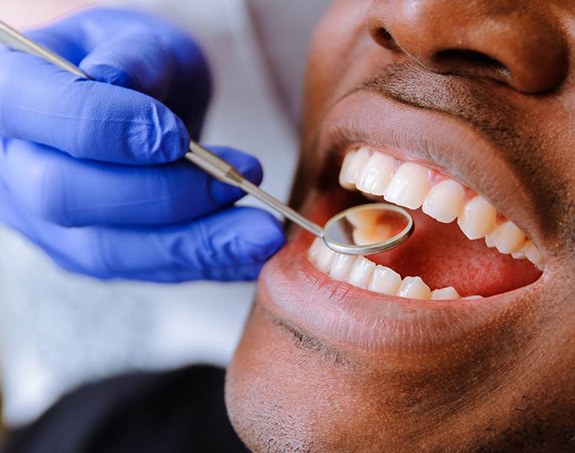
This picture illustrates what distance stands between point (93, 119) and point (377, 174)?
35 centimetres

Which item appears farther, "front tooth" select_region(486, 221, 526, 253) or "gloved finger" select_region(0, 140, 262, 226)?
"gloved finger" select_region(0, 140, 262, 226)

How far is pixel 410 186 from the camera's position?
2.87 ft

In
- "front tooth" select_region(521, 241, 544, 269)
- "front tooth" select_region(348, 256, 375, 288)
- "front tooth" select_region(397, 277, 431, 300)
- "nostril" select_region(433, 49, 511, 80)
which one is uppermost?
"nostril" select_region(433, 49, 511, 80)

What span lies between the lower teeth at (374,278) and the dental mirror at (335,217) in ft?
0.06

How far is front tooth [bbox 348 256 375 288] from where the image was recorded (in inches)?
35.3

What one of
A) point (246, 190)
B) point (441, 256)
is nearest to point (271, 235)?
A: point (246, 190)

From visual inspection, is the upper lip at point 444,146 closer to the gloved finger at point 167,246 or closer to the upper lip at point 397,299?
the upper lip at point 397,299

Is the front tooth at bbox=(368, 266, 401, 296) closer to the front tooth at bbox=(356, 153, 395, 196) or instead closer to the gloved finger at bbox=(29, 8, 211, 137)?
the front tooth at bbox=(356, 153, 395, 196)

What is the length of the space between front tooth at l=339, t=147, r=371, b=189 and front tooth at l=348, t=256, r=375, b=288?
110 mm

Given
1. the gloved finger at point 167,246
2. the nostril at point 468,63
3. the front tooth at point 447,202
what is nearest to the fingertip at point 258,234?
the gloved finger at point 167,246

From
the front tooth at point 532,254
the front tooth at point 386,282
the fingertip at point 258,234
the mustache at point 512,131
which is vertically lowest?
the fingertip at point 258,234

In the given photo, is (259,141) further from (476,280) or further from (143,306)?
(476,280)

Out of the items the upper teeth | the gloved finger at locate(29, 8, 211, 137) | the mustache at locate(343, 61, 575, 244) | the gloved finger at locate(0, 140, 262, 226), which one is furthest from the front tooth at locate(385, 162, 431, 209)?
the gloved finger at locate(29, 8, 211, 137)

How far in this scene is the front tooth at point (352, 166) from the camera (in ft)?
3.10
